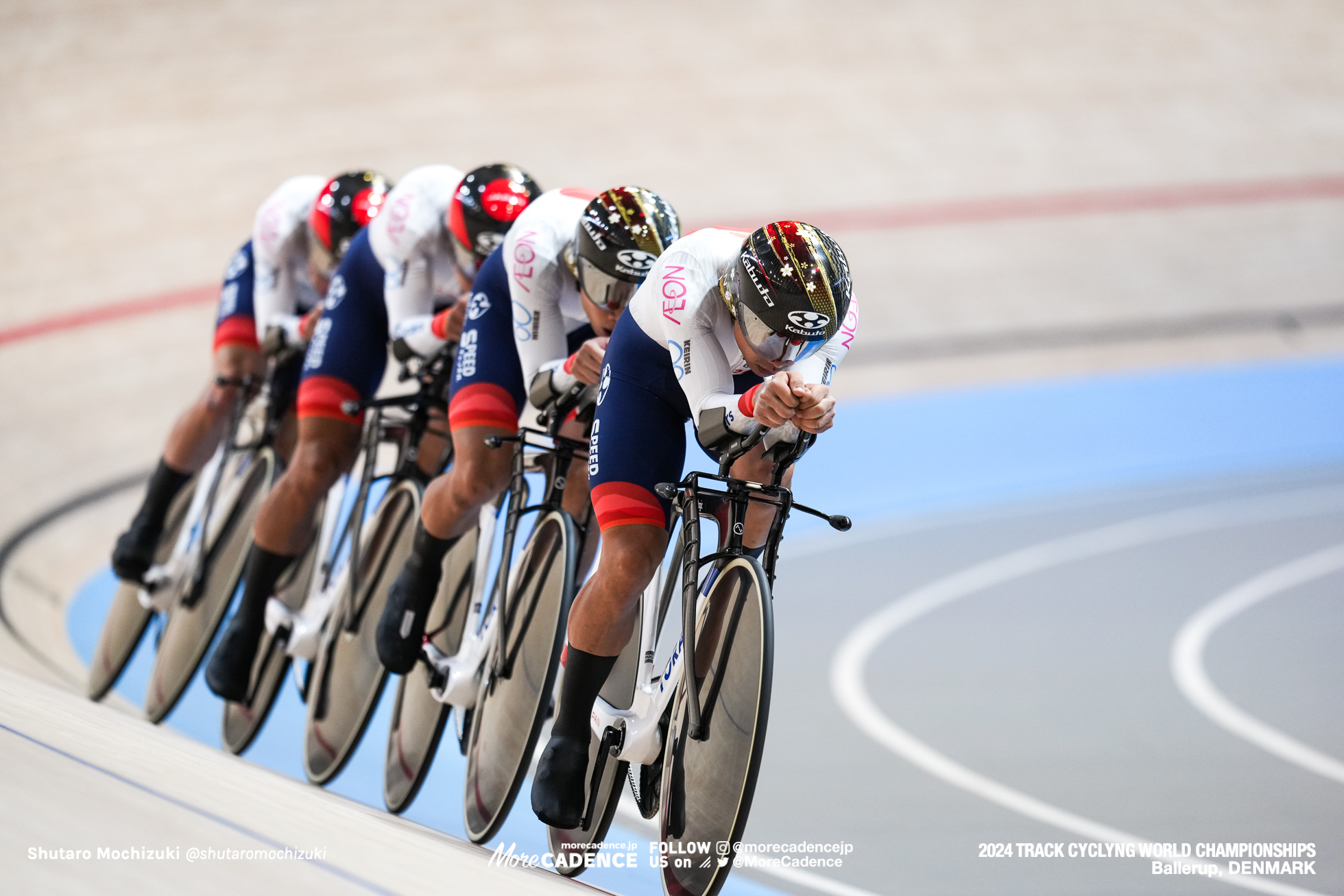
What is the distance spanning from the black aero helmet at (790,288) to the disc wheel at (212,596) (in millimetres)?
2432

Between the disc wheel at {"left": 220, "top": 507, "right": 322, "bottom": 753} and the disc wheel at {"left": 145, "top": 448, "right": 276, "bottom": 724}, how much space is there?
317 mm

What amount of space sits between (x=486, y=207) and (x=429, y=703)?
1.28m

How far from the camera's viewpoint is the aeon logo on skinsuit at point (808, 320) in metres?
2.59

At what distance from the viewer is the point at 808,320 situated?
260 centimetres

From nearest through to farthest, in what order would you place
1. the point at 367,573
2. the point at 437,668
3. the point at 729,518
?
the point at 729,518, the point at 437,668, the point at 367,573

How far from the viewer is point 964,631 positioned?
553 centimetres

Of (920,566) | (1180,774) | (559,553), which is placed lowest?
(920,566)

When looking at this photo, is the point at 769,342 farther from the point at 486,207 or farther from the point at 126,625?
the point at 126,625

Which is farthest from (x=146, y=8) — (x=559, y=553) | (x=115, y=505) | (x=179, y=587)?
(x=559, y=553)

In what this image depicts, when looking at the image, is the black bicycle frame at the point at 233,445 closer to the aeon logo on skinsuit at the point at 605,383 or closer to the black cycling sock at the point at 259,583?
the black cycling sock at the point at 259,583

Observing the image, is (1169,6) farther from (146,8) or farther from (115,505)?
(115,505)

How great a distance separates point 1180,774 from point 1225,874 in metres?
0.71

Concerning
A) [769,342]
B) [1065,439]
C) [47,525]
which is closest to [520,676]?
[769,342]

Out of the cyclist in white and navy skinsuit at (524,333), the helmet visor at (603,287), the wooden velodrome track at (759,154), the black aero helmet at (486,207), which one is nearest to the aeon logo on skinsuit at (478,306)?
the cyclist in white and navy skinsuit at (524,333)
